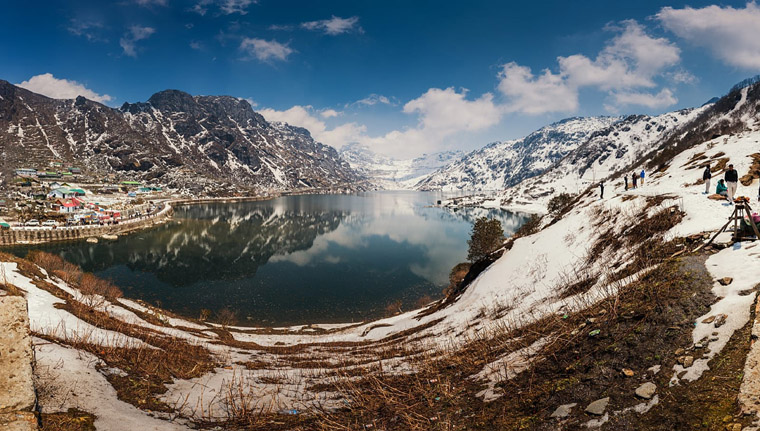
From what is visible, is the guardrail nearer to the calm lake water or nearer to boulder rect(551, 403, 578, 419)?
the calm lake water

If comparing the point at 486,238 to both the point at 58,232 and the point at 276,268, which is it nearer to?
the point at 276,268

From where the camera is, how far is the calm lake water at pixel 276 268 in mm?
43906

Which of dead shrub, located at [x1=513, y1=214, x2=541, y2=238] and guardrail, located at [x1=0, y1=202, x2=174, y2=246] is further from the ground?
dead shrub, located at [x1=513, y1=214, x2=541, y2=238]

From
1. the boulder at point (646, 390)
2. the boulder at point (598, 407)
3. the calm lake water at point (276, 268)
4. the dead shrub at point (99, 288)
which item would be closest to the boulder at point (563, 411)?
the boulder at point (598, 407)

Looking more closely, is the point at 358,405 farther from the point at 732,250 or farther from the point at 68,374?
the point at 732,250

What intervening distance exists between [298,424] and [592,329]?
8.00m

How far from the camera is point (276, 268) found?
64125 millimetres

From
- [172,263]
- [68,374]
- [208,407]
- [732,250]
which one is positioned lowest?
[172,263]

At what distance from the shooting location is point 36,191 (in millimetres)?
142500

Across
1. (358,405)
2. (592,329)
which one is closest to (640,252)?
(592,329)

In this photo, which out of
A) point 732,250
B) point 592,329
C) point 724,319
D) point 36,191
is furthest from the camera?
point 36,191

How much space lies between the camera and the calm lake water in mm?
43906

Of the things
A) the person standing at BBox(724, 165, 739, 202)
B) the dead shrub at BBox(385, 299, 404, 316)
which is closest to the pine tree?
the dead shrub at BBox(385, 299, 404, 316)

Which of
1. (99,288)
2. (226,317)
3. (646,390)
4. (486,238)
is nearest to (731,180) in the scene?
(646,390)
